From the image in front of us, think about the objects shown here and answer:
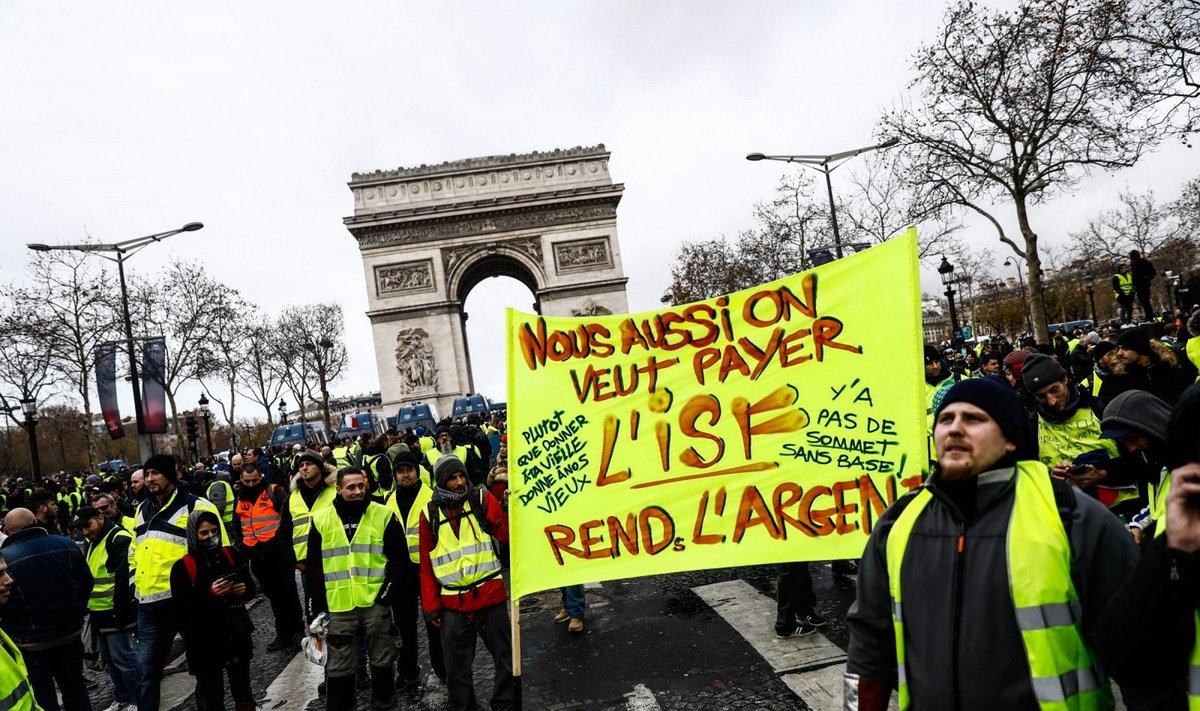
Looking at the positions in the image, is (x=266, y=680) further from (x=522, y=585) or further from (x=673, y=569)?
(x=673, y=569)

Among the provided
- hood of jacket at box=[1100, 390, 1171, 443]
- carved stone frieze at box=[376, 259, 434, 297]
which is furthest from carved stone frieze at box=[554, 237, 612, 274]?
hood of jacket at box=[1100, 390, 1171, 443]

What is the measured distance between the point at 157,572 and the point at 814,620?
14.5 ft

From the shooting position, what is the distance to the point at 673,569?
140 inches

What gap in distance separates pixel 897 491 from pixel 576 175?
35395 mm

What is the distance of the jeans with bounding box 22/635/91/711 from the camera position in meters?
4.78

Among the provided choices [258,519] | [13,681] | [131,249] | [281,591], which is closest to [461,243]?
[131,249]

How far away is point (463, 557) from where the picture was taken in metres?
4.39

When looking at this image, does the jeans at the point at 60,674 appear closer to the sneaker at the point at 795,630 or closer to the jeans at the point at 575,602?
the jeans at the point at 575,602

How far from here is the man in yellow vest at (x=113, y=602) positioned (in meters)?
5.44

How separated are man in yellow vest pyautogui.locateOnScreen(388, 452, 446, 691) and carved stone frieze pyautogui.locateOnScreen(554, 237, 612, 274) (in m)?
31.7

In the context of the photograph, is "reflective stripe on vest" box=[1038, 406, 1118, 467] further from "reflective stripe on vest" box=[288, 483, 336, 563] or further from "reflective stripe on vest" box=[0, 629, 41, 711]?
"reflective stripe on vest" box=[288, 483, 336, 563]

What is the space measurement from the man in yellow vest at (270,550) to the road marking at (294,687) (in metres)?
0.74

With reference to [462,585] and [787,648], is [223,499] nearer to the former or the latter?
[462,585]

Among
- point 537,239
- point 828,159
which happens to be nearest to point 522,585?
point 828,159
